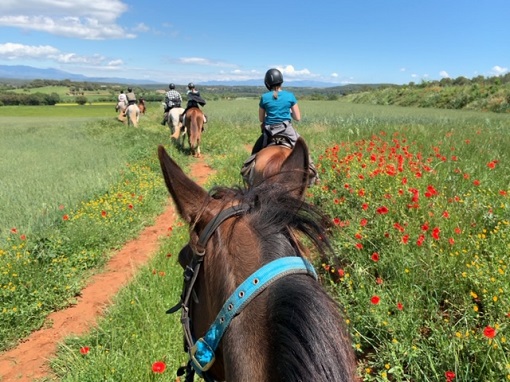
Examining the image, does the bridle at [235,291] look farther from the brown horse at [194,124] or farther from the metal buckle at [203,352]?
the brown horse at [194,124]

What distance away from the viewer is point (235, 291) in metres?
1.10

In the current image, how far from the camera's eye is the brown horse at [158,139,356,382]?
36.9 inches

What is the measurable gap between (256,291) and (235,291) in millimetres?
72

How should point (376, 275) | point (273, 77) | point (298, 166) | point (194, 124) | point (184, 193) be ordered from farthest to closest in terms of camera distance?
point (194, 124), point (273, 77), point (376, 275), point (298, 166), point (184, 193)

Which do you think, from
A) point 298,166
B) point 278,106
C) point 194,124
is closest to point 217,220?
point 298,166

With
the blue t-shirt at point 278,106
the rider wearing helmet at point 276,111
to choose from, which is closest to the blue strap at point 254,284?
the rider wearing helmet at point 276,111

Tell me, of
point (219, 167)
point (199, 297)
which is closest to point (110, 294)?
point (199, 297)

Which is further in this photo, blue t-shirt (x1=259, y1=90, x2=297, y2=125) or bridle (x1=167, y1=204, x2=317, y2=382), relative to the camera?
blue t-shirt (x1=259, y1=90, x2=297, y2=125)

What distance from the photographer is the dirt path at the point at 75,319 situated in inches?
134

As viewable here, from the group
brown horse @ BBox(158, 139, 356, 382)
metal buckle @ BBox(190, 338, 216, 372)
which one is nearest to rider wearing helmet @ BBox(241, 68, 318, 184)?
brown horse @ BBox(158, 139, 356, 382)

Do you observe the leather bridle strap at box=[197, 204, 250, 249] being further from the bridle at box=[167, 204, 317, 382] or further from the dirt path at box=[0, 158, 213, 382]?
the dirt path at box=[0, 158, 213, 382]

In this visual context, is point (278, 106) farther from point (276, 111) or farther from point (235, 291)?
point (235, 291)

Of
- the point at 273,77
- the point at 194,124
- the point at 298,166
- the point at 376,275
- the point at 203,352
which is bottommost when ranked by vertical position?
the point at 376,275

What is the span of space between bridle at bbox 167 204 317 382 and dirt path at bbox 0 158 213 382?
2863 mm
